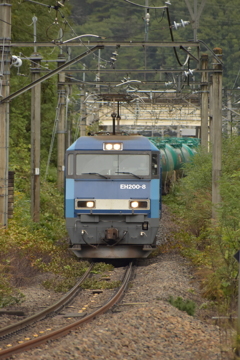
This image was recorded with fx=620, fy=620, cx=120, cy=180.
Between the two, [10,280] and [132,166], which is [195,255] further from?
[10,280]

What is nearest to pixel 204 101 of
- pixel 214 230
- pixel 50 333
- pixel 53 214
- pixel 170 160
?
pixel 170 160

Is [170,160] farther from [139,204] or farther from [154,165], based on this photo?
[139,204]

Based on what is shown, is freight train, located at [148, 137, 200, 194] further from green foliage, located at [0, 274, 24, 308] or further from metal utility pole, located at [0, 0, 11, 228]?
green foliage, located at [0, 274, 24, 308]

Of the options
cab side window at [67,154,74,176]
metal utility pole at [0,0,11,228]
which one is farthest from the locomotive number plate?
metal utility pole at [0,0,11,228]

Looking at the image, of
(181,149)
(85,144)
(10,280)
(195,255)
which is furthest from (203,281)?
(181,149)

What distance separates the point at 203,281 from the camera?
459 inches

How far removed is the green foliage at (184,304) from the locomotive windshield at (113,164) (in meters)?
4.67

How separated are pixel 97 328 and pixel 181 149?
27.9 m

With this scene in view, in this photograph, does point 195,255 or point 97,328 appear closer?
point 97,328

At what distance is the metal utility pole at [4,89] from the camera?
15.5 meters

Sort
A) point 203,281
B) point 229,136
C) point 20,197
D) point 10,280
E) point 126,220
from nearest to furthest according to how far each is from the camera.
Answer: point 203,281
point 10,280
point 126,220
point 20,197
point 229,136

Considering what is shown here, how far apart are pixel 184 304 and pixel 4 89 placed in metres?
8.04

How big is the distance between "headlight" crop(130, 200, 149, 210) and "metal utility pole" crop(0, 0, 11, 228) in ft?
11.7

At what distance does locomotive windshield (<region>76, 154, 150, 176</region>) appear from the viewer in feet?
47.9
